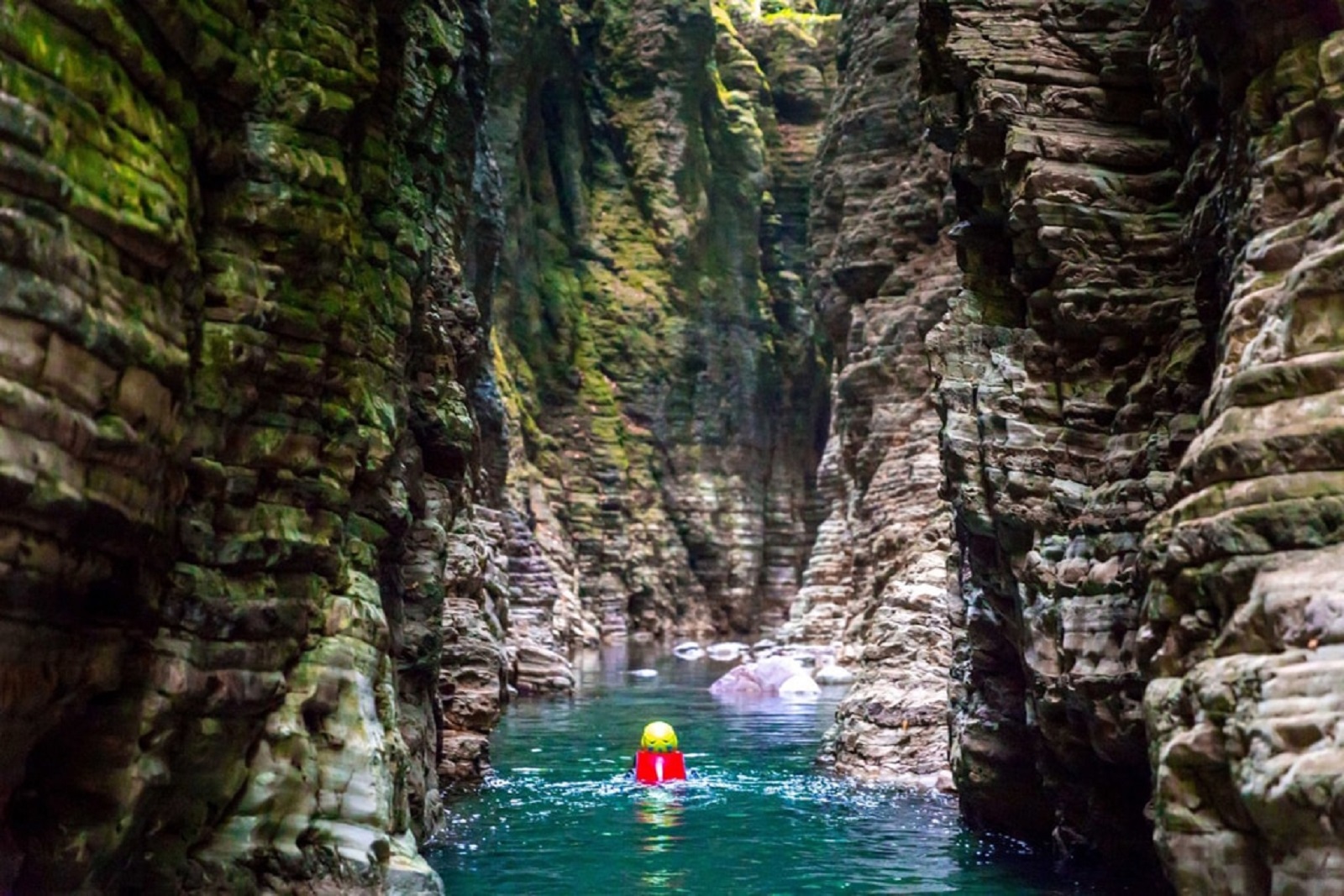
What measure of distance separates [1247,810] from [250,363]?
27.7ft

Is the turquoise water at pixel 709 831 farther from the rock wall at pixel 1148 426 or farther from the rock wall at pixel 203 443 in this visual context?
the rock wall at pixel 203 443

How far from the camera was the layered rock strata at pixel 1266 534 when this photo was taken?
28.3ft

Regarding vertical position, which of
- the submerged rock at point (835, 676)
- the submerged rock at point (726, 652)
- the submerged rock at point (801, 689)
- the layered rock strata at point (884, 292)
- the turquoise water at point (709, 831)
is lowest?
the turquoise water at point (709, 831)

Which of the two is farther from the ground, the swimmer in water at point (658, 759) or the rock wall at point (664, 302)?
the rock wall at point (664, 302)

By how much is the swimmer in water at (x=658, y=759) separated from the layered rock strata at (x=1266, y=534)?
15366 mm

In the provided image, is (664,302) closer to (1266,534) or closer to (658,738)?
(658,738)

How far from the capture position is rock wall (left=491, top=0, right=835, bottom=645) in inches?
2968

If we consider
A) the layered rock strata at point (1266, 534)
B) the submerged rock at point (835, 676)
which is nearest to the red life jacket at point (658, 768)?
the layered rock strata at point (1266, 534)

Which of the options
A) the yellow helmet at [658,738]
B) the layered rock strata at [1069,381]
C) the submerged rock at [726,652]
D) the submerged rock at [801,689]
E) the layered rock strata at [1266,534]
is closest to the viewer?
the layered rock strata at [1266,534]

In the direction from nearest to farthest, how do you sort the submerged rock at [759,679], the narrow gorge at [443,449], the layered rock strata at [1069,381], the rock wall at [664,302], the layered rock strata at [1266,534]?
the layered rock strata at [1266,534] < the narrow gorge at [443,449] < the layered rock strata at [1069,381] < the submerged rock at [759,679] < the rock wall at [664,302]

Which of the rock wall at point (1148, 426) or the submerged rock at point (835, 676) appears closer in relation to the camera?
the rock wall at point (1148, 426)

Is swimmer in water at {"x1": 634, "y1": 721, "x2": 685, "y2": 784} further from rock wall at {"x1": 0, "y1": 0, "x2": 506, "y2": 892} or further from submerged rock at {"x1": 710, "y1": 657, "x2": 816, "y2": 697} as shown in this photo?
submerged rock at {"x1": 710, "y1": 657, "x2": 816, "y2": 697}

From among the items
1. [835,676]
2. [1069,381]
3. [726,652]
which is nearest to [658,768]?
[1069,381]

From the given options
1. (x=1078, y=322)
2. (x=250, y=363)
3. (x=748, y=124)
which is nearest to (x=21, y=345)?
(x=250, y=363)
